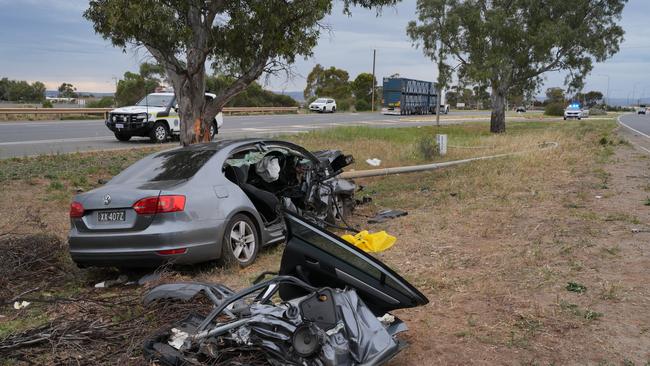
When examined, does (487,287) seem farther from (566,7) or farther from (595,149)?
(566,7)

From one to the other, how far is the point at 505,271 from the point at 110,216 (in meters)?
3.88

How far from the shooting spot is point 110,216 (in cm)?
568

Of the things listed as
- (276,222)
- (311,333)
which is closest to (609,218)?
(276,222)

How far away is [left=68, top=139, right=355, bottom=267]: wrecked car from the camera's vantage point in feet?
18.2

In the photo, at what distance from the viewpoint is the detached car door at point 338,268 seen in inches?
139

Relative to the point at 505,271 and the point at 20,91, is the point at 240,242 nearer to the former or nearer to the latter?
the point at 505,271

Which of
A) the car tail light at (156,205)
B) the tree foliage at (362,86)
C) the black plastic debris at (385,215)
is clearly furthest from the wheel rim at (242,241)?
the tree foliage at (362,86)

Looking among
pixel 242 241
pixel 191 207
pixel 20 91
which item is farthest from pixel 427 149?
pixel 20 91

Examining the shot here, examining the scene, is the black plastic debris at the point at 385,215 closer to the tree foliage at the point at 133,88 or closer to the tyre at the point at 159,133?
the tyre at the point at 159,133

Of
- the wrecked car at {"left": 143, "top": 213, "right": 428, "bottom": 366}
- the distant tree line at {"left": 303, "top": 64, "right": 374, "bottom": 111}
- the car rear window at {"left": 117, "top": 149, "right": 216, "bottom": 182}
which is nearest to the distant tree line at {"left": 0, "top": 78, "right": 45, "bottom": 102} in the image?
the distant tree line at {"left": 303, "top": 64, "right": 374, "bottom": 111}

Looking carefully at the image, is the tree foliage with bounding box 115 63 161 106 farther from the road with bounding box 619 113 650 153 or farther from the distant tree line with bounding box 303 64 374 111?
the road with bounding box 619 113 650 153

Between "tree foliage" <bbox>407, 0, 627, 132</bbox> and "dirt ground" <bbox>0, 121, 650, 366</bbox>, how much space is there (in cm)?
1830

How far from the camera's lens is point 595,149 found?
677 inches

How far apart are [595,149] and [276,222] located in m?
13.6
